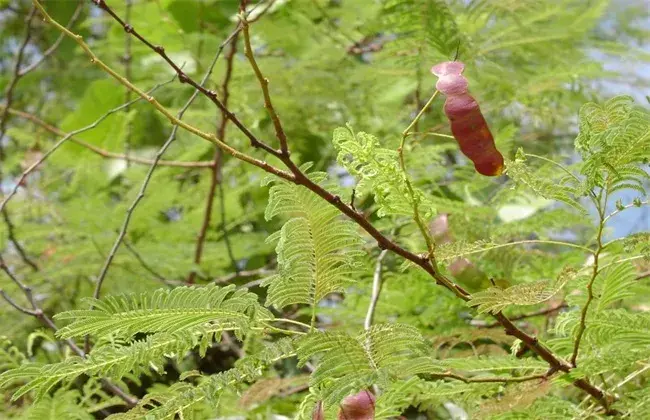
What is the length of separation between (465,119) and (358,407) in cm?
14

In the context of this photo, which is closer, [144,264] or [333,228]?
[333,228]

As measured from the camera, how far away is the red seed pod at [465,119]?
1.38 feet

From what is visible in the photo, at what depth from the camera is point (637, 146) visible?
409 mm

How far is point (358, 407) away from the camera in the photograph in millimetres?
410

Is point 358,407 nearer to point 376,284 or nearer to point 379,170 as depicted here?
point 379,170

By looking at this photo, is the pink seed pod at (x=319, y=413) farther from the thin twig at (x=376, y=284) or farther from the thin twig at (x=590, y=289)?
the thin twig at (x=376, y=284)

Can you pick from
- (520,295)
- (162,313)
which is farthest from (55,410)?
(520,295)

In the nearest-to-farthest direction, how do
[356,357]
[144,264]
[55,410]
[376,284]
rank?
[356,357], [55,410], [376,284], [144,264]

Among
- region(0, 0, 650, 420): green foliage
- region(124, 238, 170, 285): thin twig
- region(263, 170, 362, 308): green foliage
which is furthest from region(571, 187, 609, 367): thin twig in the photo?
region(124, 238, 170, 285): thin twig

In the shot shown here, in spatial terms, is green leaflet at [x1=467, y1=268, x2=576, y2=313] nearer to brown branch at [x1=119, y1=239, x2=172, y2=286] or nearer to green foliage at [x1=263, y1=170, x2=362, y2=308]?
green foliage at [x1=263, y1=170, x2=362, y2=308]

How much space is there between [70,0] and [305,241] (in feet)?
5.05

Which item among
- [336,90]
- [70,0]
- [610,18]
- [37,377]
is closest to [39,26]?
[70,0]

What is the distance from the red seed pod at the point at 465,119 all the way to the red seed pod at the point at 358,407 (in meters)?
Result: 0.12

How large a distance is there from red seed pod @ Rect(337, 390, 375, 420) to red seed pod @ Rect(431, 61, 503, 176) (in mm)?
124
